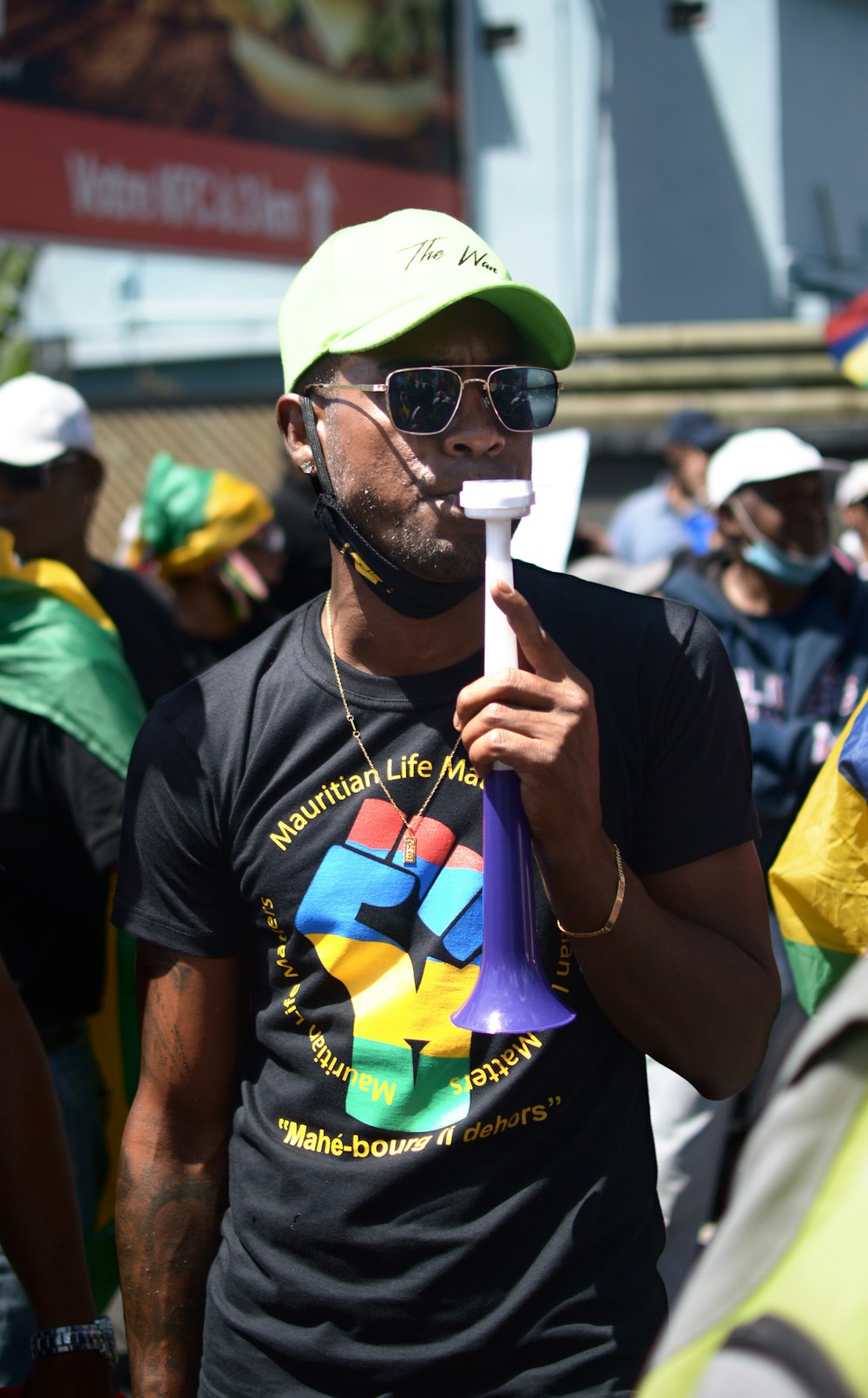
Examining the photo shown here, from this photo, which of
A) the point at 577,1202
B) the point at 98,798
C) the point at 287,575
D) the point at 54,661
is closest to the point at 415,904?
the point at 577,1202

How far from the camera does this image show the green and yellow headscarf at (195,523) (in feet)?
19.7

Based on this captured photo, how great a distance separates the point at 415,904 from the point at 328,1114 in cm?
30

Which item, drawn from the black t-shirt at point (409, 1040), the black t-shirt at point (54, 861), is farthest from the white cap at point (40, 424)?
the black t-shirt at point (409, 1040)

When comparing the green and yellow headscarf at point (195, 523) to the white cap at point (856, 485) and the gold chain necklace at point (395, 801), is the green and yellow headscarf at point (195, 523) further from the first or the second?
the gold chain necklace at point (395, 801)

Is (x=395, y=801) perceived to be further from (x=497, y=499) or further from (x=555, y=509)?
(x=555, y=509)

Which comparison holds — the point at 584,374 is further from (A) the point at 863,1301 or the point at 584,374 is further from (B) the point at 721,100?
(A) the point at 863,1301

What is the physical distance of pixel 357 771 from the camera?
2.08 metres

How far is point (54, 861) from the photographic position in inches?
116

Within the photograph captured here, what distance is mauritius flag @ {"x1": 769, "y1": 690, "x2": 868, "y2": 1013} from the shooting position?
95.0 inches

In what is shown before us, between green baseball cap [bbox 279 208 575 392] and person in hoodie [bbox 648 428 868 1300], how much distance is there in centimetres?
229

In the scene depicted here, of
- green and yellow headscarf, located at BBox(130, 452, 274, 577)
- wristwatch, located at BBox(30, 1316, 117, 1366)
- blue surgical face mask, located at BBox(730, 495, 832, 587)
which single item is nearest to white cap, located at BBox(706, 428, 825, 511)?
blue surgical face mask, located at BBox(730, 495, 832, 587)

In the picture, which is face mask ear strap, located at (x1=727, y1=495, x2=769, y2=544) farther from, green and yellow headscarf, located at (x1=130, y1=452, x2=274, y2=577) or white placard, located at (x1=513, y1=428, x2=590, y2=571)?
green and yellow headscarf, located at (x1=130, y1=452, x2=274, y2=577)

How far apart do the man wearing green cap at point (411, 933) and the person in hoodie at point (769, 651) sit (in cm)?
215

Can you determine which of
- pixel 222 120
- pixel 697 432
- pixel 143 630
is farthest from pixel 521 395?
pixel 222 120
